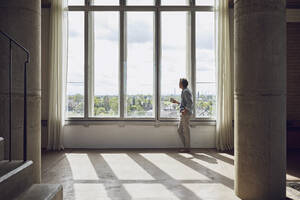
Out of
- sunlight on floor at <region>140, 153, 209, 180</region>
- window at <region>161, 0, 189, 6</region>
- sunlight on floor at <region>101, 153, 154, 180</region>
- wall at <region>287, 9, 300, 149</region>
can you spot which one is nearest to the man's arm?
sunlight on floor at <region>140, 153, 209, 180</region>

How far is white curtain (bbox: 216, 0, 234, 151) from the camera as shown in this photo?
612 centimetres

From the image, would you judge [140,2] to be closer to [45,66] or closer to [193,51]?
[193,51]

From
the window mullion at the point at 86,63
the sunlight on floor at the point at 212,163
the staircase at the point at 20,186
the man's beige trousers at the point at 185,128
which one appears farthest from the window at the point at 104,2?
the staircase at the point at 20,186

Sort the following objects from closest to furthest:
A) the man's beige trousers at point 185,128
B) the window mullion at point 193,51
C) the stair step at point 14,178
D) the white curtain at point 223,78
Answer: the stair step at point 14,178
the man's beige trousers at point 185,128
the white curtain at point 223,78
the window mullion at point 193,51

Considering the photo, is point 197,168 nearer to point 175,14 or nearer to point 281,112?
point 281,112

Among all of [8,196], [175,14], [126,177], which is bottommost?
[126,177]

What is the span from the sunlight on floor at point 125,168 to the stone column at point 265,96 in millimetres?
1633

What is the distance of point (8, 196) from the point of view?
2117 mm

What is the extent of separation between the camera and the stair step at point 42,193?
2.20 m

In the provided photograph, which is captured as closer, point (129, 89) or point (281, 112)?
point (281, 112)

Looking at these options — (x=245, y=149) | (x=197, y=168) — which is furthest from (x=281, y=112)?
(x=197, y=168)

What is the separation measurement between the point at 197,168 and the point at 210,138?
1.89 meters

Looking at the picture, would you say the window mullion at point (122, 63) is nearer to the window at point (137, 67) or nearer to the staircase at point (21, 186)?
the window at point (137, 67)

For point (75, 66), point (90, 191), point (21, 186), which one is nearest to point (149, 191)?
point (90, 191)
